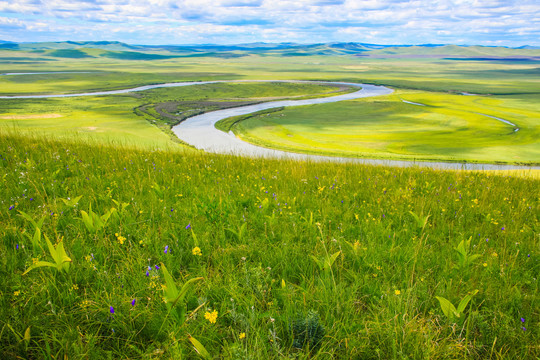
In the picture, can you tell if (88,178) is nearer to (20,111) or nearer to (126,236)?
(126,236)

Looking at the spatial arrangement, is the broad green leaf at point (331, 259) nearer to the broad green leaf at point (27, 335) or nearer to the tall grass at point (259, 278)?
the tall grass at point (259, 278)

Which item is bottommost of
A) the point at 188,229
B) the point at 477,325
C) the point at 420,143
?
the point at 420,143

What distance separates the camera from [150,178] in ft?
18.6

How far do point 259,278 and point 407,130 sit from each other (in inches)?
2954

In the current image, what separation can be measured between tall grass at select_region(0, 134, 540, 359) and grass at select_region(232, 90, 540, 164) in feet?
144

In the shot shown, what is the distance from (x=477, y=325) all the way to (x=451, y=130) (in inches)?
3002

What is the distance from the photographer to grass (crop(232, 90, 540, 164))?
51688 mm

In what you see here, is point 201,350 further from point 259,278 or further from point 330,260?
point 330,260

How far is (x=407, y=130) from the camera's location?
70.6 meters

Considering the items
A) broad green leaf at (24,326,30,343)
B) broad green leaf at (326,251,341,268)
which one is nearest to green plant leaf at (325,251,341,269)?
broad green leaf at (326,251,341,268)

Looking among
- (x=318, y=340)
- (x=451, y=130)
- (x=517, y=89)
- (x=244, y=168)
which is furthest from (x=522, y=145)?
(x=517, y=89)

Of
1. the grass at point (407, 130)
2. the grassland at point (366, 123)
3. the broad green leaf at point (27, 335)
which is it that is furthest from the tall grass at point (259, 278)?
the grass at point (407, 130)

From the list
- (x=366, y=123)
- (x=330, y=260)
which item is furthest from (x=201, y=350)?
(x=366, y=123)

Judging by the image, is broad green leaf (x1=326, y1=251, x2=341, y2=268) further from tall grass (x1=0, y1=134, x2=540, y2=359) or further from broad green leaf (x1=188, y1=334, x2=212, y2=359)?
broad green leaf (x1=188, y1=334, x2=212, y2=359)
